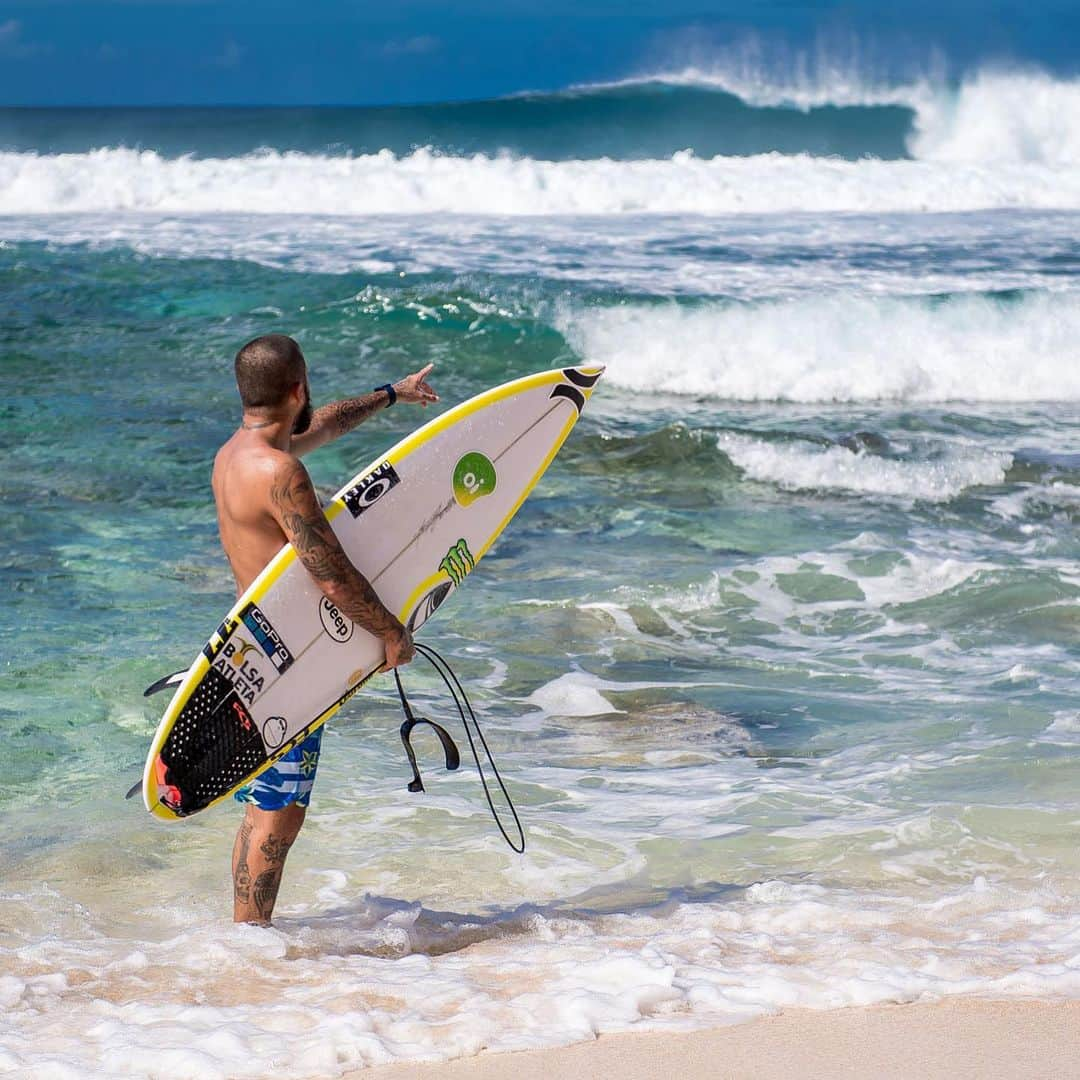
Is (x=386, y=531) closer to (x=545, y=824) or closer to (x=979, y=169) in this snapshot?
(x=545, y=824)

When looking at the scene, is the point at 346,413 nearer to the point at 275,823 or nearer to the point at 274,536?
the point at 274,536

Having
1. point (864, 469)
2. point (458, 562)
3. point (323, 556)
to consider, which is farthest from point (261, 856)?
point (864, 469)

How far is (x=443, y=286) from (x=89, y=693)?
907 cm

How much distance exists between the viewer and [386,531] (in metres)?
3.56

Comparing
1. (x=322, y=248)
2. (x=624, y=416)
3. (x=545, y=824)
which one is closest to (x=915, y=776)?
(x=545, y=824)

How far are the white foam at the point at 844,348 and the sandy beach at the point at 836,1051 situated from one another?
902 centimetres

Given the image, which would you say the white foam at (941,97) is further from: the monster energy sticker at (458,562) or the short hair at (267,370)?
the short hair at (267,370)

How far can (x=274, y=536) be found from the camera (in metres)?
3.20

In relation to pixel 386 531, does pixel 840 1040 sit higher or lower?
lower

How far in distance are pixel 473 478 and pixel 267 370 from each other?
101 centimetres

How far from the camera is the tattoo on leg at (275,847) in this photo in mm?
3279

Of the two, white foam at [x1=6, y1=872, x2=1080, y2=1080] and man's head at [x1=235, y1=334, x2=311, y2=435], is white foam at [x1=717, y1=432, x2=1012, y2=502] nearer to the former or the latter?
white foam at [x1=6, y1=872, x2=1080, y2=1080]

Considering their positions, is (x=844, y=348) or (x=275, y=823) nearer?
(x=275, y=823)

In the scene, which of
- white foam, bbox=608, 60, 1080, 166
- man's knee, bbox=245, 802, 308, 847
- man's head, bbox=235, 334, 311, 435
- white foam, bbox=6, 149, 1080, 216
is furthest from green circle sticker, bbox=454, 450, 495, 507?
white foam, bbox=608, 60, 1080, 166
